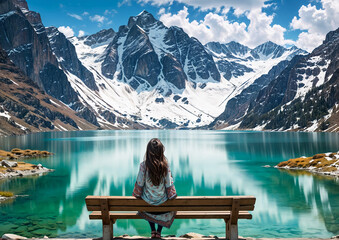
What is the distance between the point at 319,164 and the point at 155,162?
59337 mm

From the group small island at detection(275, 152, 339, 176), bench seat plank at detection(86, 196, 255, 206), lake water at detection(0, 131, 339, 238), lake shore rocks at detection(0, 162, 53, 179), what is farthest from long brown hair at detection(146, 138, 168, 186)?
small island at detection(275, 152, 339, 176)

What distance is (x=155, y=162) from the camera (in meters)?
12.8

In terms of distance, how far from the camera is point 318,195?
40375 mm

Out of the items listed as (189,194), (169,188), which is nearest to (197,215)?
(169,188)

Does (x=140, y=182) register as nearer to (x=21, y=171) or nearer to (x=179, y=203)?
(x=179, y=203)

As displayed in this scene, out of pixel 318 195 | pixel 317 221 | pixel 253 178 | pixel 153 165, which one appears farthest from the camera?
pixel 253 178

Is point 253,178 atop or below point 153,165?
below

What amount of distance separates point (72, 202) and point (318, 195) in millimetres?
27575

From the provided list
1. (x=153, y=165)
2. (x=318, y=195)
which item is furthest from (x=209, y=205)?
(x=318, y=195)

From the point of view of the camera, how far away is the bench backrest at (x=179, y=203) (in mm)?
12992

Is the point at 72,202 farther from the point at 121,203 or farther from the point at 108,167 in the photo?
the point at 108,167

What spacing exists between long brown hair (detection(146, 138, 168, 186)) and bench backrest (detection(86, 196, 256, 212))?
1010 mm

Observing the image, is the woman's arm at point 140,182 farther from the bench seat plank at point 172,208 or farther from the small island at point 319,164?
the small island at point 319,164

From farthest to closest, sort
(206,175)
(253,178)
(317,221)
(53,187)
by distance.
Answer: (206,175) < (253,178) < (53,187) < (317,221)
